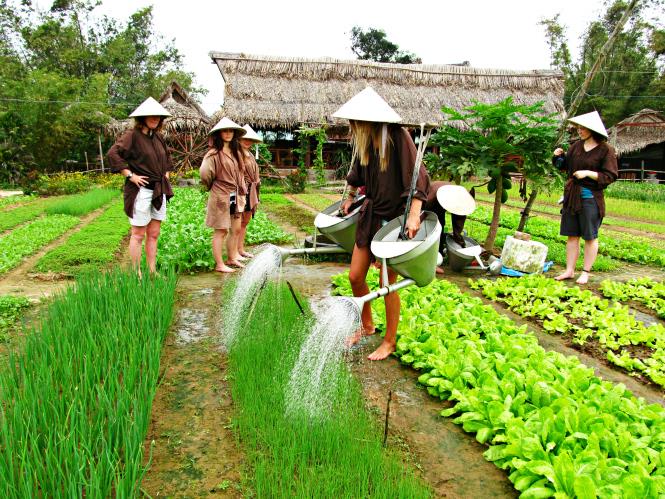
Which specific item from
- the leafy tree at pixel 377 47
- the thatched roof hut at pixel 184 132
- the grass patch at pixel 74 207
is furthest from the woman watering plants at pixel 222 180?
the leafy tree at pixel 377 47

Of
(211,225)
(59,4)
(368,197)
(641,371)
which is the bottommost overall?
(641,371)

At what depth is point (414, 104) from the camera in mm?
20141

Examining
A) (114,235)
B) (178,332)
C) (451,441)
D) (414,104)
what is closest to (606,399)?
(451,441)

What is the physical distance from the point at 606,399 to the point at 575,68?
35.2 meters

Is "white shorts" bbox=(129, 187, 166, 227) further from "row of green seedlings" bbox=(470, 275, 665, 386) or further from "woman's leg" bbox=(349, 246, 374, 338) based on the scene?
"row of green seedlings" bbox=(470, 275, 665, 386)

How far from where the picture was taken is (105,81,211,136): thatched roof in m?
18.3

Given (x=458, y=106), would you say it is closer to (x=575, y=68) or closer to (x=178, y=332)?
(x=575, y=68)

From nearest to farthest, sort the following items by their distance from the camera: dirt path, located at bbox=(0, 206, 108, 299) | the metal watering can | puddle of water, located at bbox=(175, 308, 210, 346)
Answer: the metal watering can → puddle of water, located at bbox=(175, 308, 210, 346) → dirt path, located at bbox=(0, 206, 108, 299)

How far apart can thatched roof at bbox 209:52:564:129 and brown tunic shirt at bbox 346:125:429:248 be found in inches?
624

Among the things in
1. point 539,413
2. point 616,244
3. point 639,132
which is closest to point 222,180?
point 539,413

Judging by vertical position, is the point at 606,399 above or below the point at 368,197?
below

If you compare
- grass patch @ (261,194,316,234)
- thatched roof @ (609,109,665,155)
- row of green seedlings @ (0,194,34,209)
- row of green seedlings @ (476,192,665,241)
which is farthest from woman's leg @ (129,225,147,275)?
thatched roof @ (609,109,665,155)

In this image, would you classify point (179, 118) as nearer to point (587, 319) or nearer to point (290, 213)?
point (290, 213)

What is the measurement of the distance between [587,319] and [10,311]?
15.8 feet
